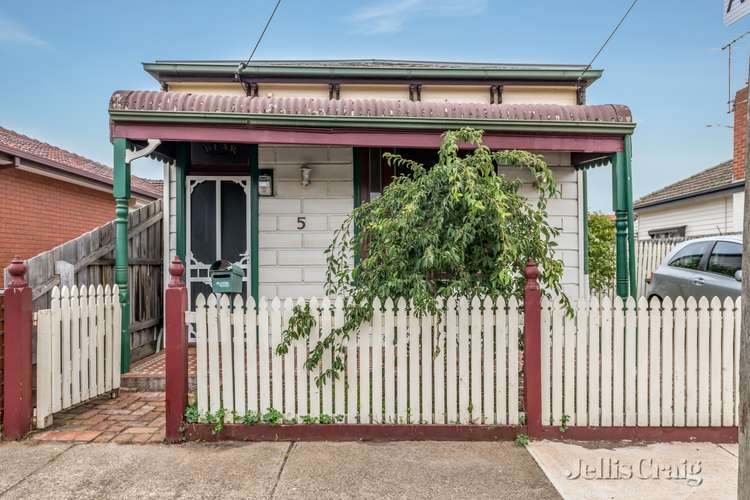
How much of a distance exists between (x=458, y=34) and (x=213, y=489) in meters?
11.1

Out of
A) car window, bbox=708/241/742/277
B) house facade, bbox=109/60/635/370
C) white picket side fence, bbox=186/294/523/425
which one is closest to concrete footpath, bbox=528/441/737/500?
white picket side fence, bbox=186/294/523/425

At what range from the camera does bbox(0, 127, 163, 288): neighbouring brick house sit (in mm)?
9523

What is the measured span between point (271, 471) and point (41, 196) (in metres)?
10.2

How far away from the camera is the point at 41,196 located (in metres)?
10.5

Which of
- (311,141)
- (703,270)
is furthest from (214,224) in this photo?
(703,270)

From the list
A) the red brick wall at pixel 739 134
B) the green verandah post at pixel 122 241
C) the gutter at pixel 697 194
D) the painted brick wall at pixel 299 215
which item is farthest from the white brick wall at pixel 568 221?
the red brick wall at pixel 739 134

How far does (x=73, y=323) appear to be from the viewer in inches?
167

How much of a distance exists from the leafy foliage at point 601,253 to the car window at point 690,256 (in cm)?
117

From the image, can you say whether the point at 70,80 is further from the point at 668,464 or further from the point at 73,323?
the point at 668,464

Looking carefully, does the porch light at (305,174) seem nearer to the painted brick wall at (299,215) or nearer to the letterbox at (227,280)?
the painted brick wall at (299,215)

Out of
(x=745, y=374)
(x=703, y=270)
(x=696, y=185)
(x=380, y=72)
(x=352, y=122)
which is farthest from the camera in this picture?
(x=696, y=185)

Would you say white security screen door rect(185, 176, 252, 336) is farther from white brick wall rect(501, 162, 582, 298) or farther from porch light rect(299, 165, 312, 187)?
white brick wall rect(501, 162, 582, 298)

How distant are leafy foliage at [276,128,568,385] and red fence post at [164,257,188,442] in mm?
803

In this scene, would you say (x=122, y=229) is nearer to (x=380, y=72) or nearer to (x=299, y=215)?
(x=299, y=215)
